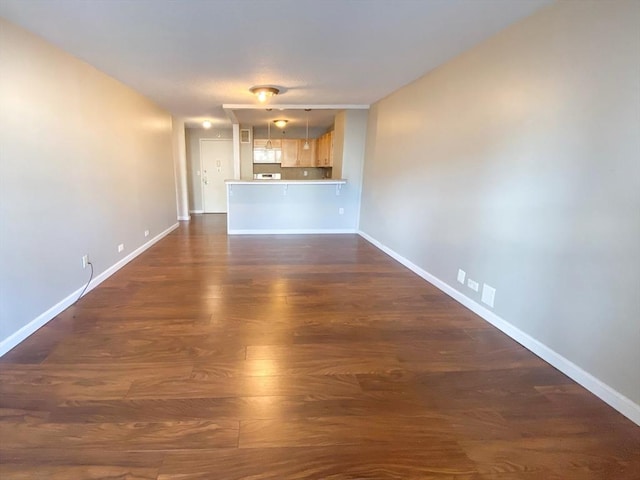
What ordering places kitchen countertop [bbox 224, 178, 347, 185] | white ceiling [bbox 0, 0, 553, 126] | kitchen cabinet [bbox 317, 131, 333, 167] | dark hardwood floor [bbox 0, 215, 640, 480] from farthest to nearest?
1. kitchen cabinet [bbox 317, 131, 333, 167]
2. kitchen countertop [bbox 224, 178, 347, 185]
3. white ceiling [bbox 0, 0, 553, 126]
4. dark hardwood floor [bbox 0, 215, 640, 480]

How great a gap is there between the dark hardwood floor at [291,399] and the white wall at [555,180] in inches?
12.8

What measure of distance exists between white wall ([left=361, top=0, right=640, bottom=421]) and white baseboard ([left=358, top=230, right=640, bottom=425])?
0.01m

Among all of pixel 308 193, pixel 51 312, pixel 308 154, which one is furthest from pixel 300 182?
pixel 51 312

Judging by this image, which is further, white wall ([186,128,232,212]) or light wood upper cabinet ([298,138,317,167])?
white wall ([186,128,232,212])

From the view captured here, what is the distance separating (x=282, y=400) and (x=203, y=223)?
5.92 m

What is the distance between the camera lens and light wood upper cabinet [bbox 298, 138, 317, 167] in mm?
7898

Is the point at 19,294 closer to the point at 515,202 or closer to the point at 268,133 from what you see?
the point at 515,202

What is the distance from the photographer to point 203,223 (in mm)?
6934

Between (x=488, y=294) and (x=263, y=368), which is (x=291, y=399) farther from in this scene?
(x=488, y=294)

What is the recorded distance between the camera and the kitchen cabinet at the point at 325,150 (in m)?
6.76

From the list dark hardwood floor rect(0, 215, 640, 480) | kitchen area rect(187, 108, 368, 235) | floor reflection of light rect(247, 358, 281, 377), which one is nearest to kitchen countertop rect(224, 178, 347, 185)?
kitchen area rect(187, 108, 368, 235)

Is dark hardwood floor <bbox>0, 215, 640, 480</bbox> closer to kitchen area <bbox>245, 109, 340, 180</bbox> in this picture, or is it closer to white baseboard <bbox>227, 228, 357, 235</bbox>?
white baseboard <bbox>227, 228, 357, 235</bbox>

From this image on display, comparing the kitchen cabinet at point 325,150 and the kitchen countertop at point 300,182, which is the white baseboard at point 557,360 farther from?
the kitchen cabinet at point 325,150

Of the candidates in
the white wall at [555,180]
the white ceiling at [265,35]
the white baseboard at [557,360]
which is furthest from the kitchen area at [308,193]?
the white baseboard at [557,360]
